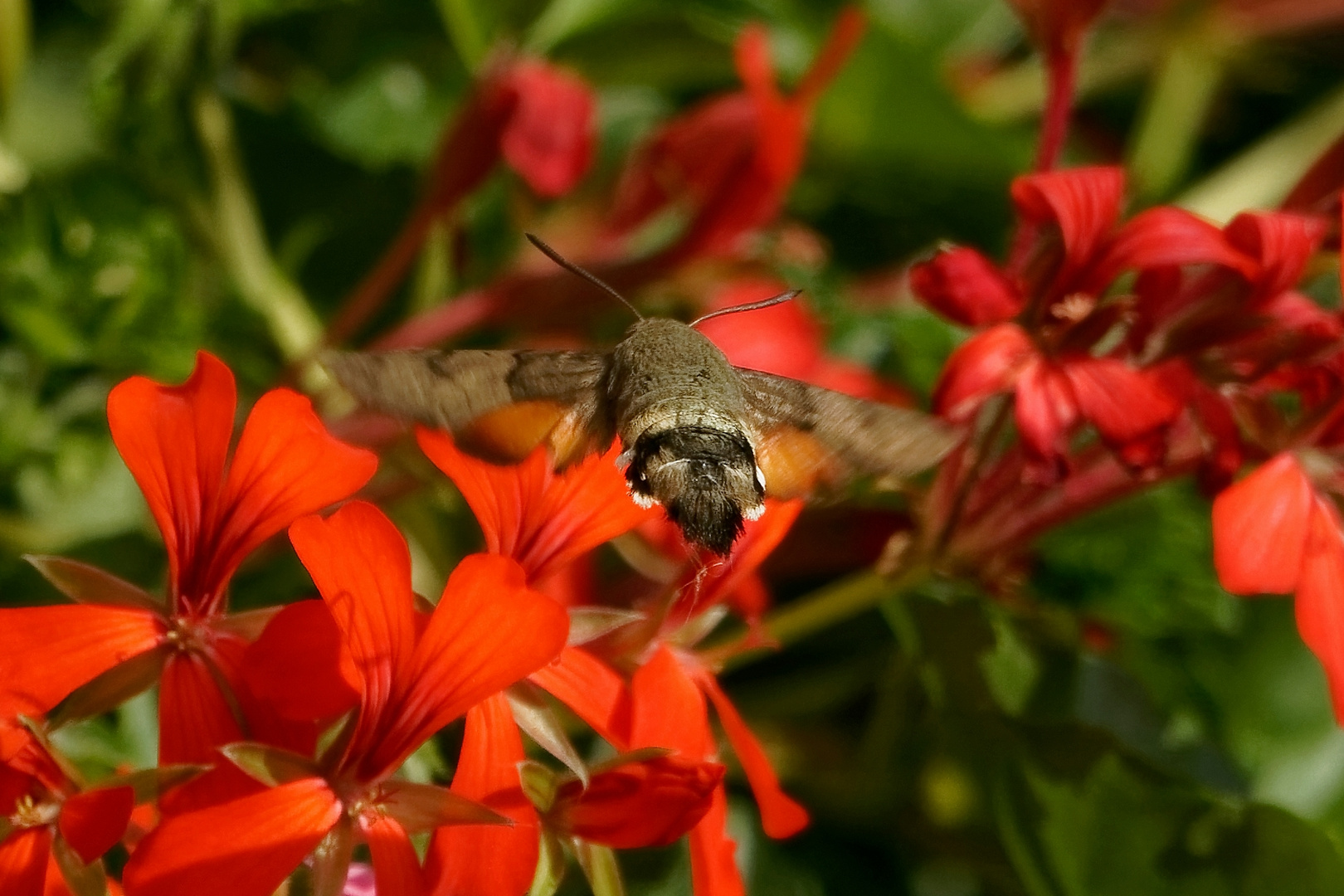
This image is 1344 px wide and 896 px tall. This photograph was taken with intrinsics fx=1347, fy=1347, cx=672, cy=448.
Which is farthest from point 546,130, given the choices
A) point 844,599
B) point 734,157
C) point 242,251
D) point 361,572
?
point 361,572

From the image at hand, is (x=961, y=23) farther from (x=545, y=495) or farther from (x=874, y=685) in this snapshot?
(x=545, y=495)

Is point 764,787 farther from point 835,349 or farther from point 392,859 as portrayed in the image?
point 835,349

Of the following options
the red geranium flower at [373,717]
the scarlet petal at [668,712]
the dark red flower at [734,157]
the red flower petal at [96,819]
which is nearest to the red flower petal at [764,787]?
the scarlet petal at [668,712]

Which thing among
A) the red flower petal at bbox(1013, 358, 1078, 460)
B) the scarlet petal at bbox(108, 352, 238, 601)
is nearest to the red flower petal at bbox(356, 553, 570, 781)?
the scarlet petal at bbox(108, 352, 238, 601)

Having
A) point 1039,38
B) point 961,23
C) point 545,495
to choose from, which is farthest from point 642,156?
point 961,23

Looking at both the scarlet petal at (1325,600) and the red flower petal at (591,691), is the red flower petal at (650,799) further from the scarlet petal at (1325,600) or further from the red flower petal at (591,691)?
the scarlet petal at (1325,600)
